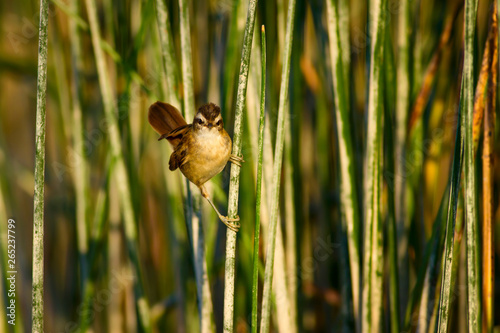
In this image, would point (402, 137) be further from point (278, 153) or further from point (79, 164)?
point (79, 164)

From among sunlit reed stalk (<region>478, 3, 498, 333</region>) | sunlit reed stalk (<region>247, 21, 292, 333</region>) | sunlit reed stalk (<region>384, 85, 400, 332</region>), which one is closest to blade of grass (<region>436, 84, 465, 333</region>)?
sunlit reed stalk (<region>478, 3, 498, 333</region>)

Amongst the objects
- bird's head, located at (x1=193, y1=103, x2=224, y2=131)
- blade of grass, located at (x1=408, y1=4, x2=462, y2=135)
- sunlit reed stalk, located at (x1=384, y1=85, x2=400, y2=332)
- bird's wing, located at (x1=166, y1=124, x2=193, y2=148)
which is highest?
blade of grass, located at (x1=408, y1=4, x2=462, y2=135)

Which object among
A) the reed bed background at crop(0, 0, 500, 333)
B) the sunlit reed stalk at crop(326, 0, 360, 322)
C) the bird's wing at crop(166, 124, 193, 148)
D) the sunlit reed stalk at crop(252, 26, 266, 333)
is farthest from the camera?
the bird's wing at crop(166, 124, 193, 148)

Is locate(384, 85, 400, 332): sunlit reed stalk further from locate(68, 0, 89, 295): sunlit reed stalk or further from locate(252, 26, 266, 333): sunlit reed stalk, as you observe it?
locate(68, 0, 89, 295): sunlit reed stalk

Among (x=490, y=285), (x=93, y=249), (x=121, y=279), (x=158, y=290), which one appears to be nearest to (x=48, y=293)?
(x=121, y=279)

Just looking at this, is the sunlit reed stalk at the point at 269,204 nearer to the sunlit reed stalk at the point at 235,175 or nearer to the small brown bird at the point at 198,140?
the small brown bird at the point at 198,140

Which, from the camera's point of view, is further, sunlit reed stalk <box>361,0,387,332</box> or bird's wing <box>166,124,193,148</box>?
bird's wing <box>166,124,193,148</box>
